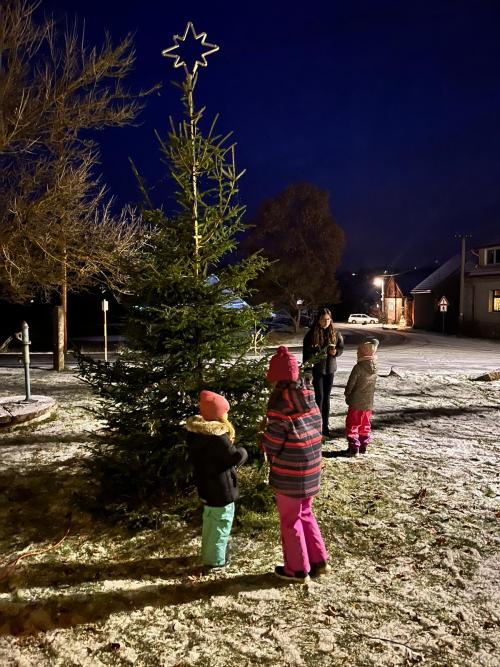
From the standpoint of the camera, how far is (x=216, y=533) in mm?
3723

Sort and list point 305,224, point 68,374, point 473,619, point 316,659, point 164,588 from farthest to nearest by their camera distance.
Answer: point 305,224 → point 68,374 → point 164,588 → point 473,619 → point 316,659

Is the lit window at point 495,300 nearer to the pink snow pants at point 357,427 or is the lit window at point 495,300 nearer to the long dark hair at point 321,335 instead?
the long dark hair at point 321,335

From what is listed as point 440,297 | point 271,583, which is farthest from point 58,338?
point 440,297

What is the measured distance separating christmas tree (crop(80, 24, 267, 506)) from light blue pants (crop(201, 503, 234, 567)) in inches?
24.6

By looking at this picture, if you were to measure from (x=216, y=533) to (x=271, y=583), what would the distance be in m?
0.54

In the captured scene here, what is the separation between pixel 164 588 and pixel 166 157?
368 cm

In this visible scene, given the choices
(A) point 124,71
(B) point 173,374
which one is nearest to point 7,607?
(B) point 173,374

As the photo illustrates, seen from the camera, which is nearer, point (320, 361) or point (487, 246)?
point (320, 361)

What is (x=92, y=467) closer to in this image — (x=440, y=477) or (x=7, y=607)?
(x=7, y=607)

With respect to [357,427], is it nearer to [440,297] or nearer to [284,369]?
[284,369]

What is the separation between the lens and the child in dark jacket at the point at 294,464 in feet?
11.5

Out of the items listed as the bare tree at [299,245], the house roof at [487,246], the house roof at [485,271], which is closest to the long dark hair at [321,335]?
the bare tree at [299,245]

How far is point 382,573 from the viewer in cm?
372

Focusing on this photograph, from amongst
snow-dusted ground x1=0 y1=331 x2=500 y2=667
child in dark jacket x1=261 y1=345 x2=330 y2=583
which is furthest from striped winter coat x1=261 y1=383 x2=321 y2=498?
snow-dusted ground x1=0 y1=331 x2=500 y2=667
